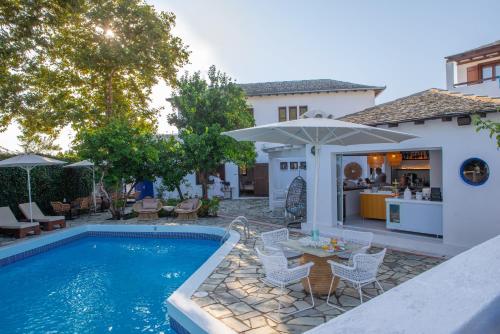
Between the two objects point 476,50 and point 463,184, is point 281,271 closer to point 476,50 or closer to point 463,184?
point 463,184

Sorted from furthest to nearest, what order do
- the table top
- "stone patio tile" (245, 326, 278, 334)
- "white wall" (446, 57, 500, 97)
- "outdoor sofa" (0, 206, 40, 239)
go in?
"white wall" (446, 57, 500, 97), "outdoor sofa" (0, 206, 40, 239), the table top, "stone patio tile" (245, 326, 278, 334)

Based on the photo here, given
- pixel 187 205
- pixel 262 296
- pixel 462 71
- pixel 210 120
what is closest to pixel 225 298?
pixel 262 296

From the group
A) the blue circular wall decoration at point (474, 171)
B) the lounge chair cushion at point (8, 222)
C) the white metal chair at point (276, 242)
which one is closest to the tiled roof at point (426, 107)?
→ the blue circular wall decoration at point (474, 171)

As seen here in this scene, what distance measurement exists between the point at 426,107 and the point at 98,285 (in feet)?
35.4

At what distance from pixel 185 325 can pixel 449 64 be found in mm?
21048

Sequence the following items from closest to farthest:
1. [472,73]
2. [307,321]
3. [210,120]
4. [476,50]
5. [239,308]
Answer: [307,321]
[239,308]
[210,120]
[476,50]
[472,73]

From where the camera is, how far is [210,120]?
17609 mm

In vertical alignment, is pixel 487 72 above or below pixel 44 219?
above

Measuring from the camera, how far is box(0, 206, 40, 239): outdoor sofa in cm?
1327

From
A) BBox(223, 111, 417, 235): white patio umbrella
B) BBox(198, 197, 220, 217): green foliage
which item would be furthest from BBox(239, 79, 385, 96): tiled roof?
BBox(223, 111, 417, 235): white patio umbrella

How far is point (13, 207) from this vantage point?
15.8 m

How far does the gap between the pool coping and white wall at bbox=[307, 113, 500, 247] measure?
6.26 meters

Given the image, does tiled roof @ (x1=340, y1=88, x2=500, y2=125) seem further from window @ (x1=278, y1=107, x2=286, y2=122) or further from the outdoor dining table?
window @ (x1=278, y1=107, x2=286, y2=122)

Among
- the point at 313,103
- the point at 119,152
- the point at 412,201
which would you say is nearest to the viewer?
the point at 412,201
